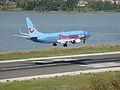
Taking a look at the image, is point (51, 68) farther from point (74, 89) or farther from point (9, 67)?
point (74, 89)

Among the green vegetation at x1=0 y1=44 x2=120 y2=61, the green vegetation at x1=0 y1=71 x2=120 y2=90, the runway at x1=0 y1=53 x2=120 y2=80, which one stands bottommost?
the green vegetation at x1=0 y1=44 x2=120 y2=61

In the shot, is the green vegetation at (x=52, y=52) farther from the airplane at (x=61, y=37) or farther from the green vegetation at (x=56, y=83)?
the airplane at (x=61, y=37)

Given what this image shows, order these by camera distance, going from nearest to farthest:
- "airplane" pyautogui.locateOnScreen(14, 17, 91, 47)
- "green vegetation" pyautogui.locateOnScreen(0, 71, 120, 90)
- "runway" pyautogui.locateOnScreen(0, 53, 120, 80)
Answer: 1. "green vegetation" pyautogui.locateOnScreen(0, 71, 120, 90)
2. "runway" pyautogui.locateOnScreen(0, 53, 120, 80)
3. "airplane" pyautogui.locateOnScreen(14, 17, 91, 47)

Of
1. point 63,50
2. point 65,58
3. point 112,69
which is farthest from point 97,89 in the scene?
point 63,50

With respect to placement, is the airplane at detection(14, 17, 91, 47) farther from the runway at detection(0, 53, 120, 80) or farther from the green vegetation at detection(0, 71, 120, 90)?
the green vegetation at detection(0, 71, 120, 90)

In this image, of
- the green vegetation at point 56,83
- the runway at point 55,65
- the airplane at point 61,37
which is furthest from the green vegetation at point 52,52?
the airplane at point 61,37

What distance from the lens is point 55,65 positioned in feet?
151

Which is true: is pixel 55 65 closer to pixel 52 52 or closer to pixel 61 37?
pixel 52 52

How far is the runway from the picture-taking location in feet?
135

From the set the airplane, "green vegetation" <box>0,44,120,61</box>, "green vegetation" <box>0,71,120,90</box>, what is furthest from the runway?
the airplane

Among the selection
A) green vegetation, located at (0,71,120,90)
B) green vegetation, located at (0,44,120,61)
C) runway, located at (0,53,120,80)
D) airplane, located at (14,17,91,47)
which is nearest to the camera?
green vegetation, located at (0,71,120,90)

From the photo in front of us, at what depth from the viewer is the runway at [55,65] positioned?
41094mm

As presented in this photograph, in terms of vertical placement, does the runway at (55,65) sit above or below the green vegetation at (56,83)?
below

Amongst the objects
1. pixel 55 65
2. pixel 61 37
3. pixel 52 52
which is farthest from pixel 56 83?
pixel 61 37
